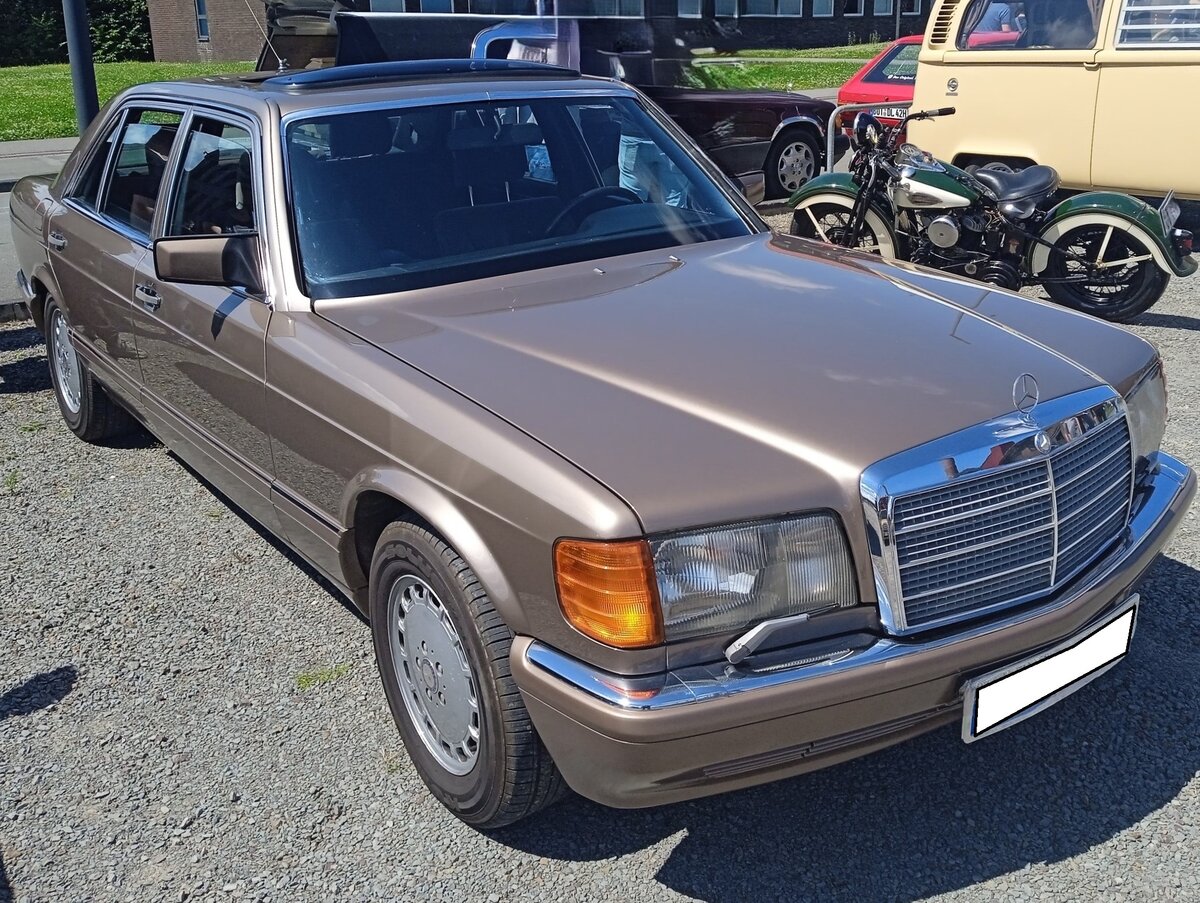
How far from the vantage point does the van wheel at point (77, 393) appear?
543 cm

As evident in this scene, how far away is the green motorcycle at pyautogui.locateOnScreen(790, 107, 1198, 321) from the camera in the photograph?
277 inches

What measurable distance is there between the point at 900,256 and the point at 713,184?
365 centimetres

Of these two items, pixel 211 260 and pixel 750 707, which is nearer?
pixel 750 707

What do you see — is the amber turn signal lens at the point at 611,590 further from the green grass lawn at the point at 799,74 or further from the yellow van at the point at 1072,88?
the green grass lawn at the point at 799,74

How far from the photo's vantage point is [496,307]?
3312 mm

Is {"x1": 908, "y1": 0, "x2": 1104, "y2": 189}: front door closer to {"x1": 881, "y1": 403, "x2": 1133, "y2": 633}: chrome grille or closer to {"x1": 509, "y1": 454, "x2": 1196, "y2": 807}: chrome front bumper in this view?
{"x1": 881, "y1": 403, "x2": 1133, "y2": 633}: chrome grille

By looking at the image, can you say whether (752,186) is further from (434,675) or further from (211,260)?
(434,675)

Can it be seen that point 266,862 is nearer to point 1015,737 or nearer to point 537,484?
point 537,484

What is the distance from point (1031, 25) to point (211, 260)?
293 inches

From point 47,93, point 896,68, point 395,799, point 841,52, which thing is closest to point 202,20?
point 47,93

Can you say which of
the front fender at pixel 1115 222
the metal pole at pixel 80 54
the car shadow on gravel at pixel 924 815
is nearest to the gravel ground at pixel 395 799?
the car shadow on gravel at pixel 924 815

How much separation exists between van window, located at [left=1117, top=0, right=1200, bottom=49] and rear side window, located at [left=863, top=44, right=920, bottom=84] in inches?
183

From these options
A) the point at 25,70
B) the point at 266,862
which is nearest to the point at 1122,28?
the point at 266,862

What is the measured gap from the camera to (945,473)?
2482 millimetres
